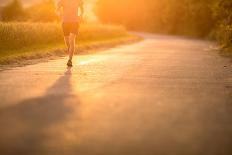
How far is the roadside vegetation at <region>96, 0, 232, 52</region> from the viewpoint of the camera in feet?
90.5

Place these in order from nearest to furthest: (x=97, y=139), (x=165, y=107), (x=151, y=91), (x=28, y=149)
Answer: (x=28, y=149) < (x=97, y=139) < (x=165, y=107) < (x=151, y=91)

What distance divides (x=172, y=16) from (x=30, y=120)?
6819 centimetres

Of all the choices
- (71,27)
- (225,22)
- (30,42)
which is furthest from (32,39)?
(71,27)

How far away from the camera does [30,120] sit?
637 cm

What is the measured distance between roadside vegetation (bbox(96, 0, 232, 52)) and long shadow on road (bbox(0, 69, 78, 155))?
690 inches

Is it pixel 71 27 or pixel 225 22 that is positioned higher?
pixel 71 27

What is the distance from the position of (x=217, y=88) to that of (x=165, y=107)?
107 inches

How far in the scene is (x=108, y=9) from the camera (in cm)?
9462

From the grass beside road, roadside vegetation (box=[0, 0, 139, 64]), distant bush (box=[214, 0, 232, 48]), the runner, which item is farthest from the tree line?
the runner

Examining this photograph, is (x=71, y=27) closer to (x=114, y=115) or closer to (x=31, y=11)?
(x=114, y=115)

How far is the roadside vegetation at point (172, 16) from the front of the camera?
27572 millimetres

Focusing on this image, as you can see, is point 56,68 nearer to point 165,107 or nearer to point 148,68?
point 148,68

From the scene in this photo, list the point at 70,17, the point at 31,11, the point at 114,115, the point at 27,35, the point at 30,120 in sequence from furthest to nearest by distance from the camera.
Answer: the point at 31,11, the point at 27,35, the point at 70,17, the point at 114,115, the point at 30,120

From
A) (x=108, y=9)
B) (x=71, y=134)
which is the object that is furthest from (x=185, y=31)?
(x=71, y=134)
